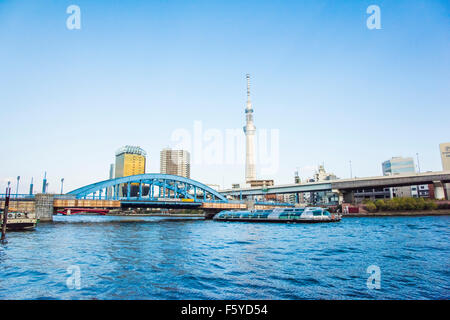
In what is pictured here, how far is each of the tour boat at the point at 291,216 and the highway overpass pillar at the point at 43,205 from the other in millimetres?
49051

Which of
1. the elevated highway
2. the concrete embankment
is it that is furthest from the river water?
the elevated highway

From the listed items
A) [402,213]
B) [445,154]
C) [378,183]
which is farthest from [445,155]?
[402,213]

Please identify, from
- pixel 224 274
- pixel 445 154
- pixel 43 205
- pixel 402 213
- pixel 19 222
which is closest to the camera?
pixel 224 274

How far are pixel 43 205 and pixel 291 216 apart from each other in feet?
197

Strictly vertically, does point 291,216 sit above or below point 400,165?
below

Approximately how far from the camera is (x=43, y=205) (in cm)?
6341

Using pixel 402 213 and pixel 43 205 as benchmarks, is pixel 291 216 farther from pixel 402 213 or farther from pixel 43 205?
pixel 43 205

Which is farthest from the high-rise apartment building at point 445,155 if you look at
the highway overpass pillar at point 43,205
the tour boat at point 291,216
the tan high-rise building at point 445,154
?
the highway overpass pillar at point 43,205

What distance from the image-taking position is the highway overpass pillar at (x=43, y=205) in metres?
62.8

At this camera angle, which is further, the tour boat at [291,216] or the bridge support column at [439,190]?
the bridge support column at [439,190]

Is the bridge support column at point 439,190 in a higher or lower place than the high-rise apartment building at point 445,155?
lower

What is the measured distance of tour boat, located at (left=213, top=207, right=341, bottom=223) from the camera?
236ft

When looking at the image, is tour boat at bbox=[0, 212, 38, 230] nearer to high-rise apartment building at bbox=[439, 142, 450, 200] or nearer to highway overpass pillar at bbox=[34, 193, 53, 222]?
highway overpass pillar at bbox=[34, 193, 53, 222]

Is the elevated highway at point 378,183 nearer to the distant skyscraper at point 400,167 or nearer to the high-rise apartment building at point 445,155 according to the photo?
the distant skyscraper at point 400,167
